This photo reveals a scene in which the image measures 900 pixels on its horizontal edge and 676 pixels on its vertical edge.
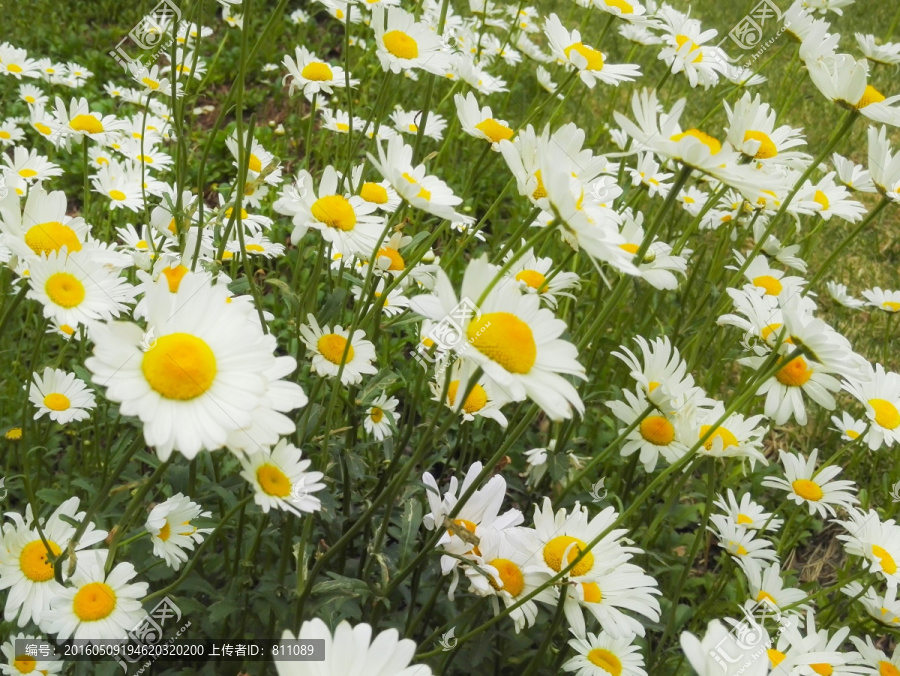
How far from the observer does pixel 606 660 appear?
5.26 ft

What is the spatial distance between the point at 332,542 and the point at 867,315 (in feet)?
10.4

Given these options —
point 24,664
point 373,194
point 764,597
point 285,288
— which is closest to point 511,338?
point 285,288

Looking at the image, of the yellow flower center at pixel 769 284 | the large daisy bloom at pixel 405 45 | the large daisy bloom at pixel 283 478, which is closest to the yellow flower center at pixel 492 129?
the large daisy bloom at pixel 405 45

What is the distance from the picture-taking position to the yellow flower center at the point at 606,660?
1.58 metres

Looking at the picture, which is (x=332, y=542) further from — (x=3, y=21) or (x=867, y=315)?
(x=3, y=21)

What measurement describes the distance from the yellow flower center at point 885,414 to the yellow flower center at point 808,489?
0.23 meters

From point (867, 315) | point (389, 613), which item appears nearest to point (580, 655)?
point (389, 613)

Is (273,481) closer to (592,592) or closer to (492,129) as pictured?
(592,592)

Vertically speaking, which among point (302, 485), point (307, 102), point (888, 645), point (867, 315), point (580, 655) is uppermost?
point (307, 102)

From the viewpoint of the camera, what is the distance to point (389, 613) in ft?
5.47

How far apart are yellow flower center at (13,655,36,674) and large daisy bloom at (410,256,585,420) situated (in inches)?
39.1

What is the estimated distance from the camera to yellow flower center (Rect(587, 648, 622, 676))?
1585 mm

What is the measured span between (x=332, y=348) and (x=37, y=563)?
0.67 meters

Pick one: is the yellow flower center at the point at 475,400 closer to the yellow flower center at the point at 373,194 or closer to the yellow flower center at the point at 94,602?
the yellow flower center at the point at 373,194
